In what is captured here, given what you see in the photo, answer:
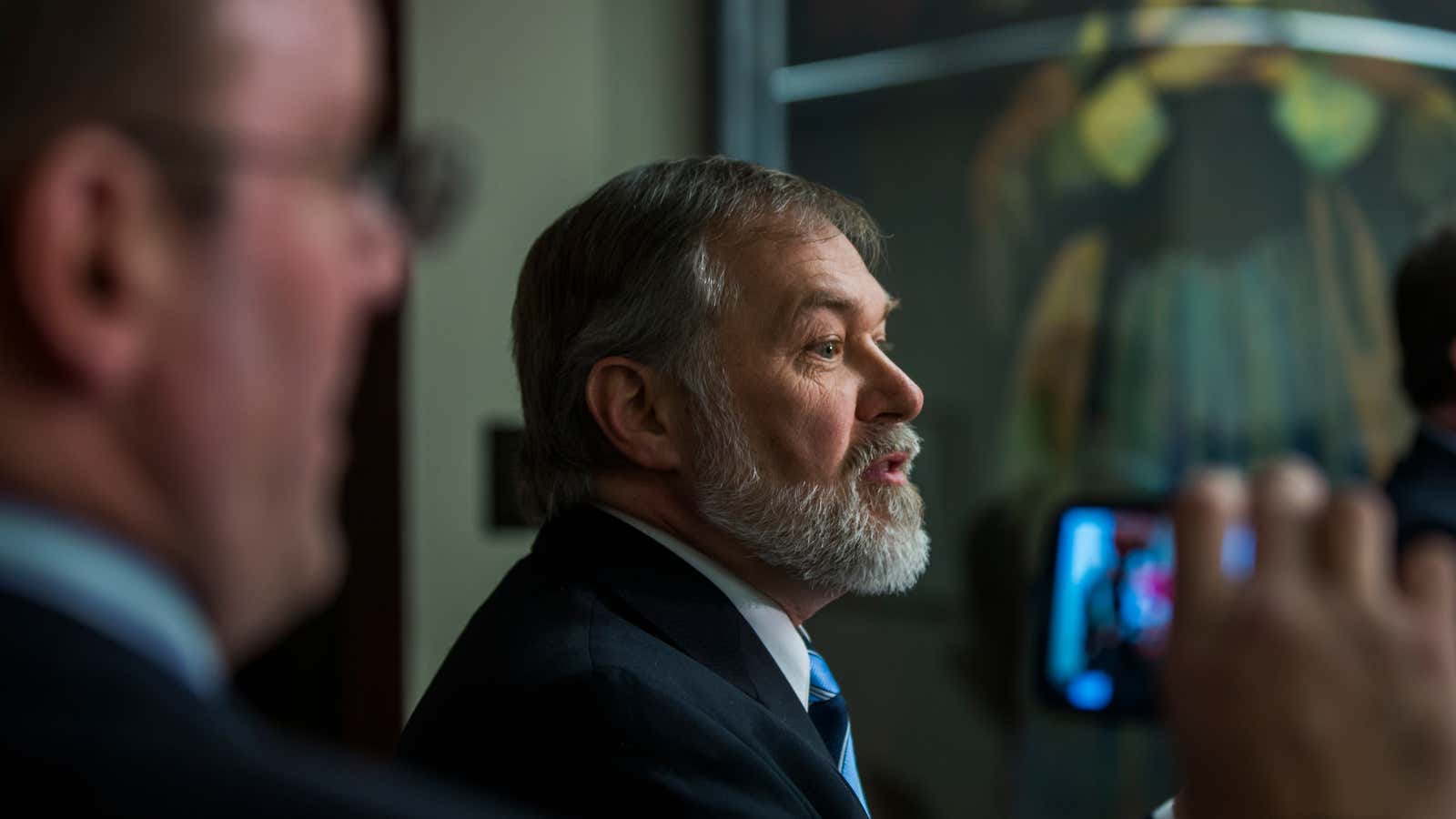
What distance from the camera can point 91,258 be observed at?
59cm

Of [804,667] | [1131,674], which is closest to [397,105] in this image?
[1131,674]

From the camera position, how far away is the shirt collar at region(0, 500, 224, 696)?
1.85 feet

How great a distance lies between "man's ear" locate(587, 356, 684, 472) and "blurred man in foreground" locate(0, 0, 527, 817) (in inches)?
38.0

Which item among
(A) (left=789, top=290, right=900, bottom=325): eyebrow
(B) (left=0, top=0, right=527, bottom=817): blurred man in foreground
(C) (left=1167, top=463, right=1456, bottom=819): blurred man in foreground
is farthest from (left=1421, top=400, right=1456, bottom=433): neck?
(B) (left=0, top=0, right=527, bottom=817): blurred man in foreground

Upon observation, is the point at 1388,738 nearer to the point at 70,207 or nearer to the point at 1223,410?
the point at 70,207

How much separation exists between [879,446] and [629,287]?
0.33 m

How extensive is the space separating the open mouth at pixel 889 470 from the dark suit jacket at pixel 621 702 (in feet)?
0.89

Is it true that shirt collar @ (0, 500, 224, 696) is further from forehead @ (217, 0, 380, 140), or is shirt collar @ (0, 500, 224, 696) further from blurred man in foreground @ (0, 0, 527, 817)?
forehead @ (217, 0, 380, 140)

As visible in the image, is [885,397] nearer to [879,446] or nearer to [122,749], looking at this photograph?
[879,446]

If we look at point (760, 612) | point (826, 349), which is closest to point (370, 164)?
point (760, 612)

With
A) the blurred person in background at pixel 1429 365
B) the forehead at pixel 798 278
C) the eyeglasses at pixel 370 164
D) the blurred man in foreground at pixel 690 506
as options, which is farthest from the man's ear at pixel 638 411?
the blurred person in background at pixel 1429 365

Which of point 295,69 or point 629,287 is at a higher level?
point 295,69

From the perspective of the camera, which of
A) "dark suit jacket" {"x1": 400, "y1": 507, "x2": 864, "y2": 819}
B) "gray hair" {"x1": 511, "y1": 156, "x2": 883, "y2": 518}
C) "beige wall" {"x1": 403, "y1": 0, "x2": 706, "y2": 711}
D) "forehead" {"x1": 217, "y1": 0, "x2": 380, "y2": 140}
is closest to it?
"forehead" {"x1": 217, "y1": 0, "x2": 380, "y2": 140}

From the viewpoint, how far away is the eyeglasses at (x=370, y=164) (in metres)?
0.61
